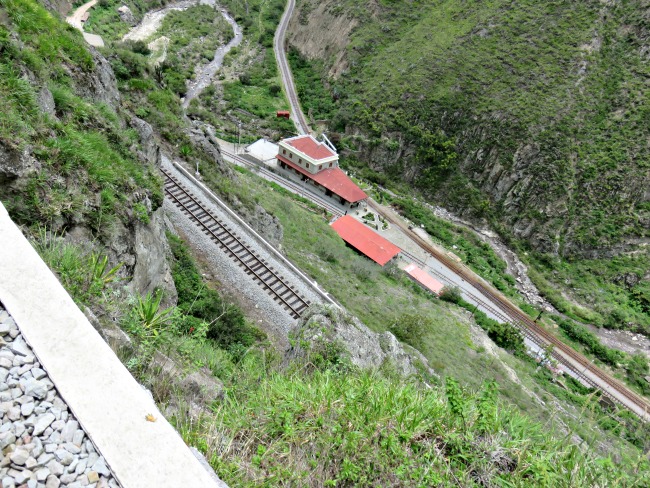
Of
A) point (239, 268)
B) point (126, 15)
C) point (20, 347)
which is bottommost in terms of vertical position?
point (239, 268)

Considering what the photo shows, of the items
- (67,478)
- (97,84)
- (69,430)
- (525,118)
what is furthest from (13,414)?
(525,118)

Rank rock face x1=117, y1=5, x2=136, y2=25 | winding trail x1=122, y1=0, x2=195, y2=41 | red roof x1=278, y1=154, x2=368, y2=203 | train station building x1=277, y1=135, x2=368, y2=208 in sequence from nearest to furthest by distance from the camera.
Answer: red roof x1=278, y1=154, x2=368, y2=203 < train station building x1=277, y1=135, x2=368, y2=208 < winding trail x1=122, y1=0, x2=195, y2=41 < rock face x1=117, y1=5, x2=136, y2=25

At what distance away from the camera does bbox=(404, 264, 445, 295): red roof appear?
35438mm

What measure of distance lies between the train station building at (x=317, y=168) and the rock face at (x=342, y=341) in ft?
95.6

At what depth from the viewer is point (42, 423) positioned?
4262mm

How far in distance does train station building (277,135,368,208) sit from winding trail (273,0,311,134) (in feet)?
31.8

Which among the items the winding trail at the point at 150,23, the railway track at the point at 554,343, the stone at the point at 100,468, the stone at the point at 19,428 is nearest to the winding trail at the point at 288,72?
the winding trail at the point at 150,23

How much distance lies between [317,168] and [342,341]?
116 feet

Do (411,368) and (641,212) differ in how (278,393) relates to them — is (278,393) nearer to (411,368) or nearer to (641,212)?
(411,368)

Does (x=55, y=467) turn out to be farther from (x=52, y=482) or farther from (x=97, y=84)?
(x=97, y=84)

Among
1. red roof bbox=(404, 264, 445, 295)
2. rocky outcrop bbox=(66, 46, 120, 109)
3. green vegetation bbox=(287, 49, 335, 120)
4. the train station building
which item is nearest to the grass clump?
rocky outcrop bbox=(66, 46, 120, 109)

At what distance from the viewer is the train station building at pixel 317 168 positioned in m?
43.7

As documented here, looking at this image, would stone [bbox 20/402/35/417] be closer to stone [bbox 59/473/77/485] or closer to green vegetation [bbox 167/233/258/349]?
stone [bbox 59/473/77/485]

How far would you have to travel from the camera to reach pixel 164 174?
66.4 feet
